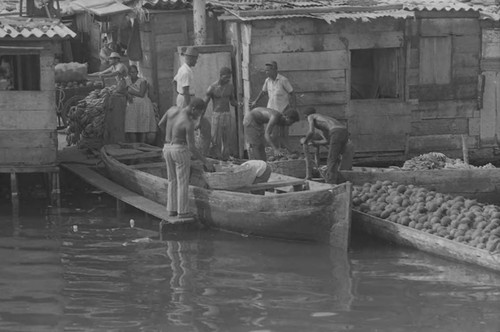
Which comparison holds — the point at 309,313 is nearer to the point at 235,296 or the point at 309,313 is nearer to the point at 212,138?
the point at 235,296

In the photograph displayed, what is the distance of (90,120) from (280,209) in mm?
5797

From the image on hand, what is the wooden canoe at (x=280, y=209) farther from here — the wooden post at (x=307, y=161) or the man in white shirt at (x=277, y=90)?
the man in white shirt at (x=277, y=90)

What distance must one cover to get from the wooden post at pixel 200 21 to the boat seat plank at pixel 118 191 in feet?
9.34

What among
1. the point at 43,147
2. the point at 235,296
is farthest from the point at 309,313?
the point at 43,147

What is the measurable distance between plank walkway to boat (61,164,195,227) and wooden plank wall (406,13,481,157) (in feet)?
16.6

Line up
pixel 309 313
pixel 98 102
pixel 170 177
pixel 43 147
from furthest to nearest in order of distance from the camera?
pixel 98 102, pixel 43 147, pixel 170 177, pixel 309 313

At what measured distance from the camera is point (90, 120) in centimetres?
1794

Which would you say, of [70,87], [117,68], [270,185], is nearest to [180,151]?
[270,185]

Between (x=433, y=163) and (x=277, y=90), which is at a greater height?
(x=277, y=90)

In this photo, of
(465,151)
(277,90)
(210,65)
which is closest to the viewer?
(277,90)

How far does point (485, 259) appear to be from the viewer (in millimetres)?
11648

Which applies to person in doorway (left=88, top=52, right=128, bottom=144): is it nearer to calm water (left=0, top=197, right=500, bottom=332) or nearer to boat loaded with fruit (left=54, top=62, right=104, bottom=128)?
boat loaded with fruit (left=54, top=62, right=104, bottom=128)

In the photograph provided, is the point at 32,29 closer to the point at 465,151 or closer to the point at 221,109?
the point at 221,109

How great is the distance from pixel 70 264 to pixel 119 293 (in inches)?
58.8
